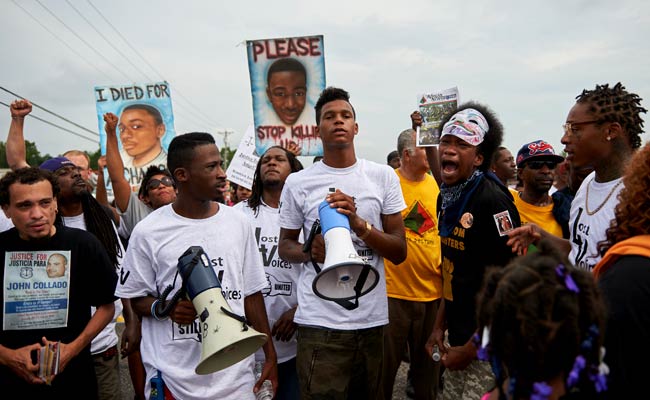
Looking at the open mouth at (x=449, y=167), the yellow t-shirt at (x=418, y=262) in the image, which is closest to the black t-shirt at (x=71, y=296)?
the open mouth at (x=449, y=167)

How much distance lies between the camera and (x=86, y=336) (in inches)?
112

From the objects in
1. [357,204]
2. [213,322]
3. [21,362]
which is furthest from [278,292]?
[21,362]

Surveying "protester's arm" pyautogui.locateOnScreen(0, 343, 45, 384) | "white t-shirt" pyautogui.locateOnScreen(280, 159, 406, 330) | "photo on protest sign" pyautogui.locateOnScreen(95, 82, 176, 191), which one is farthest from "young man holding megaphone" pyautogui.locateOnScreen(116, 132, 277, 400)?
"photo on protest sign" pyautogui.locateOnScreen(95, 82, 176, 191)

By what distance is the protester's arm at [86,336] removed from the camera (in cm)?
274

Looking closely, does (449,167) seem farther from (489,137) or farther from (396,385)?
(396,385)

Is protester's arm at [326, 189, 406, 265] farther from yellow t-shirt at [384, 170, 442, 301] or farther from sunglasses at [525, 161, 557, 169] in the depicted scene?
sunglasses at [525, 161, 557, 169]

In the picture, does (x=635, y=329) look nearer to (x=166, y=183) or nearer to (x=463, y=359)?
(x=463, y=359)

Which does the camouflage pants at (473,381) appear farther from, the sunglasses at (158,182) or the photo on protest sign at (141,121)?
the photo on protest sign at (141,121)

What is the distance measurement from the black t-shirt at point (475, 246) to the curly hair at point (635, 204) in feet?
3.24

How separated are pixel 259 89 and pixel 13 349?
3.74 meters

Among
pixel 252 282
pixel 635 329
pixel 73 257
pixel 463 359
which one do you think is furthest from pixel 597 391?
pixel 73 257

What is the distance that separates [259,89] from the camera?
5.70m

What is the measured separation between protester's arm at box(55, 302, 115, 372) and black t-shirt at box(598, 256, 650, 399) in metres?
2.61

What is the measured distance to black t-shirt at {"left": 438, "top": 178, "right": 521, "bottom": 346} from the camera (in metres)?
2.60
